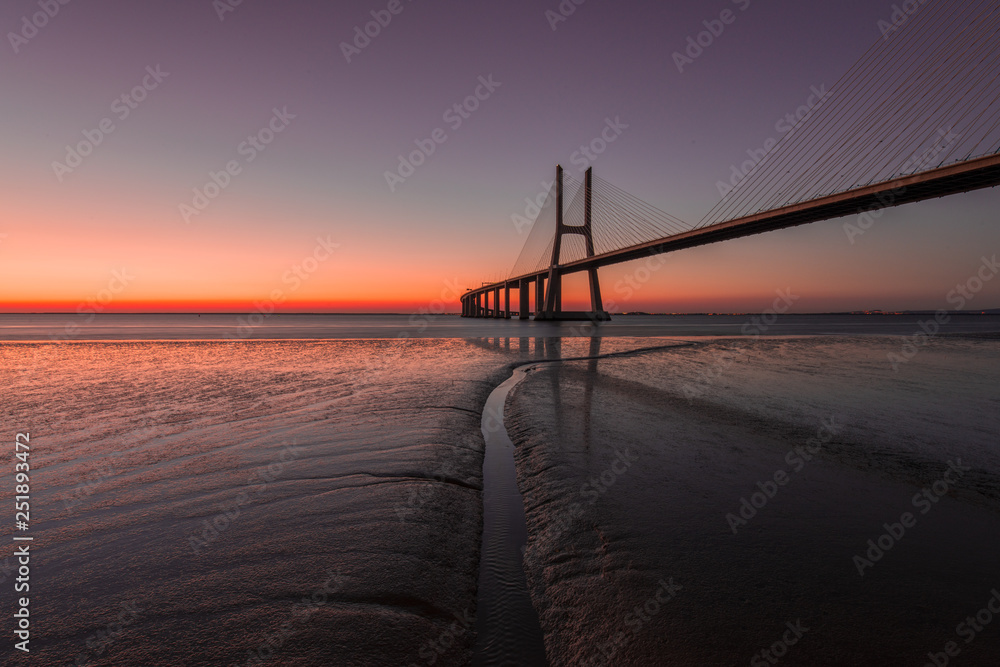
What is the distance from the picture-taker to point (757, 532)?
109 inches

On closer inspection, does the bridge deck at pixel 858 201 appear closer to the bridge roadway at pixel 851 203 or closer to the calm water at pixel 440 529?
the bridge roadway at pixel 851 203

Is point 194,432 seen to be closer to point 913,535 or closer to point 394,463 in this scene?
point 394,463

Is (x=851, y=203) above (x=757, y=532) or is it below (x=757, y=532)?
above

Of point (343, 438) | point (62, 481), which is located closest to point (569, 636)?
point (343, 438)

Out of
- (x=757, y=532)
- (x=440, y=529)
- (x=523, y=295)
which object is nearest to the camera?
(x=757, y=532)

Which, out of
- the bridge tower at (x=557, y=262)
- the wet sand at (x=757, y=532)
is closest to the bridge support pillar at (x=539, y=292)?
the bridge tower at (x=557, y=262)

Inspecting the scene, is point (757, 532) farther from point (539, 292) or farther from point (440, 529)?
point (539, 292)

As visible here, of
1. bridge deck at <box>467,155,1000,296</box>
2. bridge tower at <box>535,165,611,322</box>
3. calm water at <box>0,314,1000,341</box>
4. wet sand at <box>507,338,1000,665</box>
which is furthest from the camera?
bridge tower at <box>535,165,611,322</box>

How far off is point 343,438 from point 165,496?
1739mm

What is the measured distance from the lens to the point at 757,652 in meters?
1.77

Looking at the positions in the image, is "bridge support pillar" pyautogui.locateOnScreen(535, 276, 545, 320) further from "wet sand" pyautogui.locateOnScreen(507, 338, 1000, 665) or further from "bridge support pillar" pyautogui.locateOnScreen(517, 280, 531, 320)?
"wet sand" pyautogui.locateOnScreen(507, 338, 1000, 665)

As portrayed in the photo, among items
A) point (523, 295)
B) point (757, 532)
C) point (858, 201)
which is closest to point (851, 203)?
point (858, 201)

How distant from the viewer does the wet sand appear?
1868mm

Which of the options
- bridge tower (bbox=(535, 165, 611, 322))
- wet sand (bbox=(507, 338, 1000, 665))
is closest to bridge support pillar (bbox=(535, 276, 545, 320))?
bridge tower (bbox=(535, 165, 611, 322))
